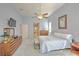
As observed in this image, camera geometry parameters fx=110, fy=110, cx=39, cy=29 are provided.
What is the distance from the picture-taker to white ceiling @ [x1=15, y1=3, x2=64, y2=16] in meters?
1.75

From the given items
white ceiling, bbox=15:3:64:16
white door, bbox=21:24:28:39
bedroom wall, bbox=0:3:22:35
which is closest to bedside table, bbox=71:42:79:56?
white ceiling, bbox=15:3:64:16

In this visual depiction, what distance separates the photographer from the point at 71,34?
5.84 ft

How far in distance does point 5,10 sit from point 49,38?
33.7 inches

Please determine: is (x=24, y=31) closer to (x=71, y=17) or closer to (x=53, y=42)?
(x=53, y=42)

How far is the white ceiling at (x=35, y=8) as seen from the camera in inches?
A: 69.1

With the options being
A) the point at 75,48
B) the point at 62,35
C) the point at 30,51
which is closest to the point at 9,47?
the point at 30,51

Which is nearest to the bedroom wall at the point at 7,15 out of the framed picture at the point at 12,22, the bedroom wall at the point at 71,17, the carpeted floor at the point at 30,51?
the framed picture at the point at 12,22

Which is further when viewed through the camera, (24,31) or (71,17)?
(24,31)

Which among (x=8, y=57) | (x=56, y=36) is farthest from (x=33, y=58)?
(x=56, y=36)

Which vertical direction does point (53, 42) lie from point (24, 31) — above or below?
below

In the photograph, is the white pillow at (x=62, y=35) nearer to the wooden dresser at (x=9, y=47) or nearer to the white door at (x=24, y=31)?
the white door at (x=24, y=31)

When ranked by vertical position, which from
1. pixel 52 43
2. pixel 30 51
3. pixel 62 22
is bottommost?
pixel 30 51

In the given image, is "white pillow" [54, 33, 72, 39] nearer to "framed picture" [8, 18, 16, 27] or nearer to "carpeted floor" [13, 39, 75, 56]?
"carpeted floor" [13, 39, 75, 56]

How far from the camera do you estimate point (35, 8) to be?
5.93 feet
